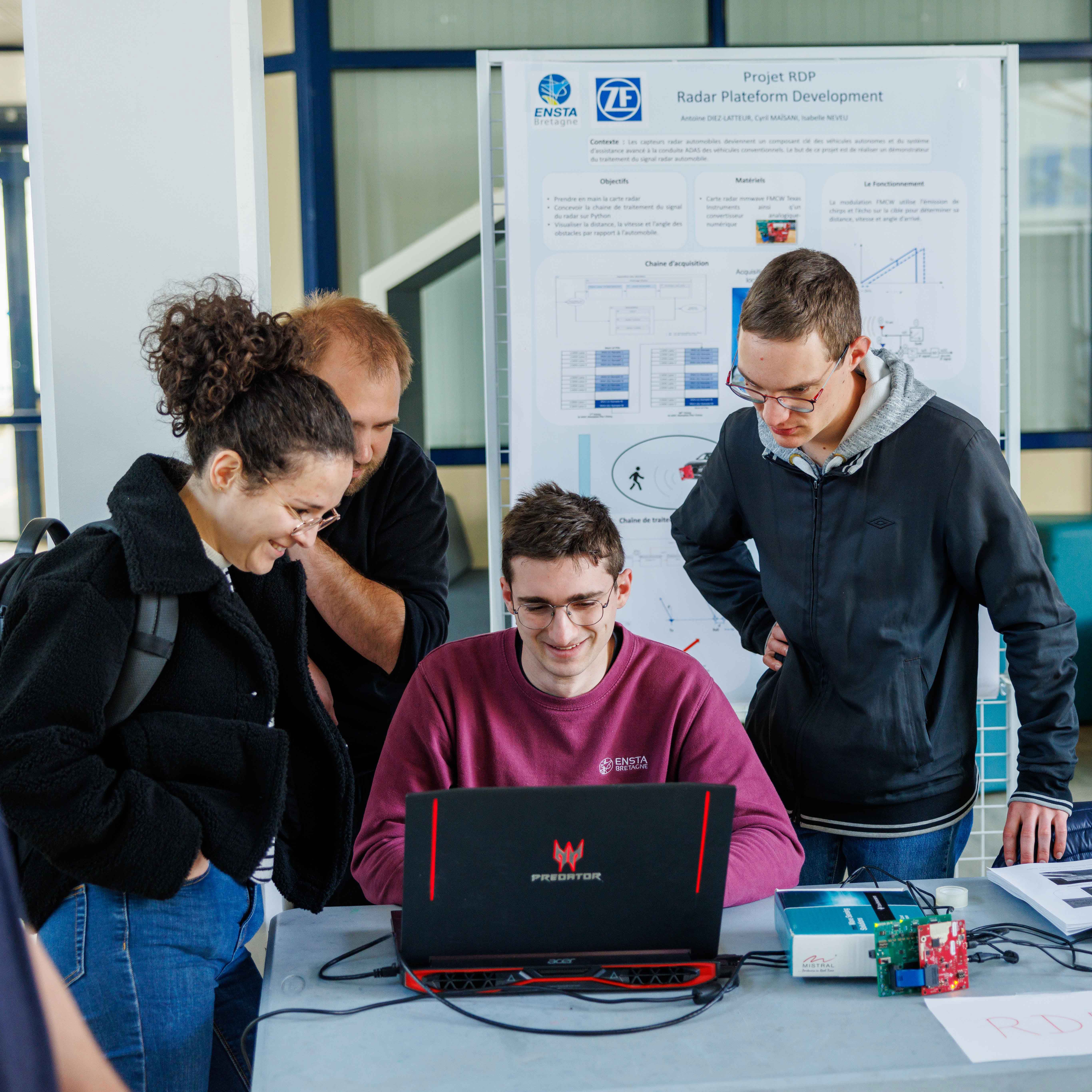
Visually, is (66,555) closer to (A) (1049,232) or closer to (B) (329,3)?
(B) (329,3)

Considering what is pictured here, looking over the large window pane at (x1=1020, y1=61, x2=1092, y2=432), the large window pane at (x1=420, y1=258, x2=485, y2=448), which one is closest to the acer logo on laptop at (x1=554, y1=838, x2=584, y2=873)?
the large window pane at (x1=420, y1=258, x2=485, y2=448)

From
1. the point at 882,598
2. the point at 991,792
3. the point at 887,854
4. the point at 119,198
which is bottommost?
the point at 991,792

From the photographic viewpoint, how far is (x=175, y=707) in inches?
49.9

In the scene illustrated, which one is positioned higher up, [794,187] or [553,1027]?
[794,187]

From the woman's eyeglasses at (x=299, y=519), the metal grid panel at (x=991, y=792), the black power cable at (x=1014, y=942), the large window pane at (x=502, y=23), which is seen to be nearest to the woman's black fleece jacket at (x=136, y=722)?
the woman's eyeglasses at (x=299, y=519)

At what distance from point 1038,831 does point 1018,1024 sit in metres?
0.57

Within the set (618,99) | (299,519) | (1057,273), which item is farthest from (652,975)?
(1057,273)

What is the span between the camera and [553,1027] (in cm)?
119

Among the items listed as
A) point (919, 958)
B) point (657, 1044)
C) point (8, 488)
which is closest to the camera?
point (657, 1044)

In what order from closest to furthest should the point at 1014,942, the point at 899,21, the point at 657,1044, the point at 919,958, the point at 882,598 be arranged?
the point at 657,1044
the point at 919,958
the point at 1014,942
the point at 882,598
the point at 899,21

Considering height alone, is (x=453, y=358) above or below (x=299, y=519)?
above

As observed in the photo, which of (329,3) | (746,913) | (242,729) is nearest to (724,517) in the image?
(746,913)

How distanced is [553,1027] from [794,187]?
6.73ft

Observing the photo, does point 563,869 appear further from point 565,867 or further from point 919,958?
point 919,958
